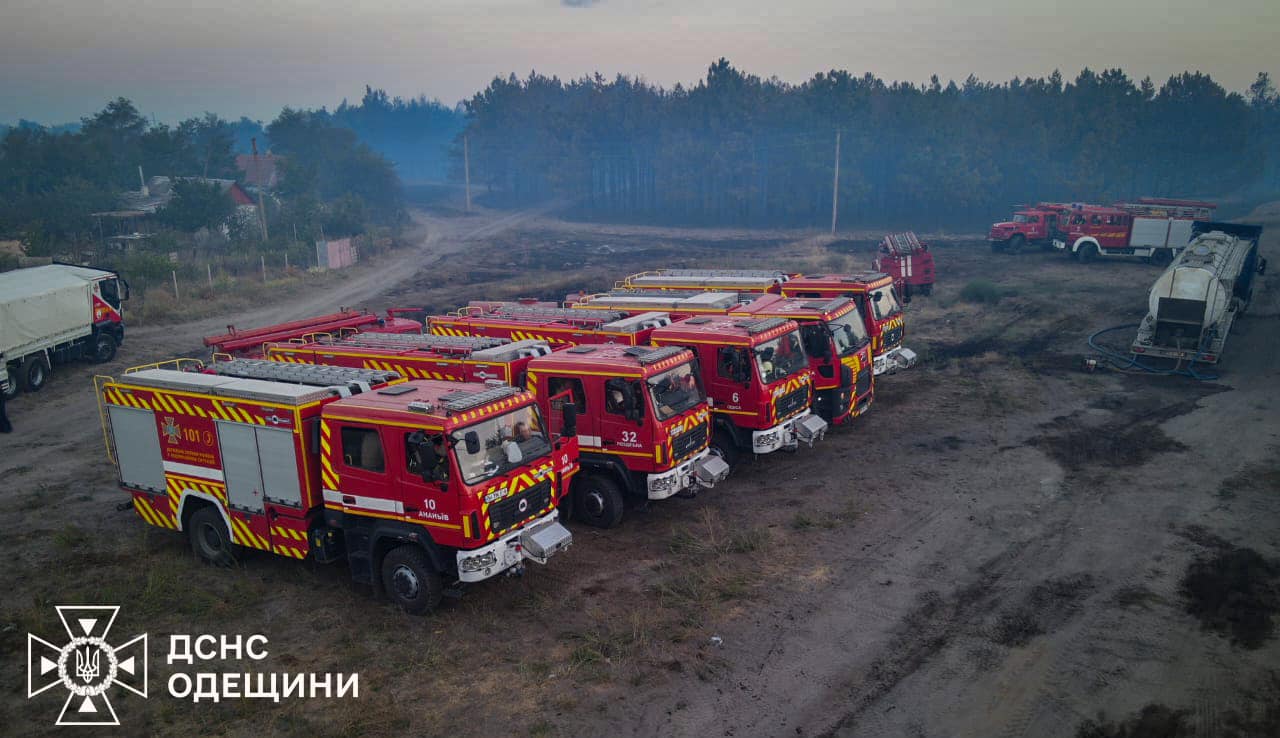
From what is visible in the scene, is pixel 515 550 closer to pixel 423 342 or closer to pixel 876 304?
pixel 423 342

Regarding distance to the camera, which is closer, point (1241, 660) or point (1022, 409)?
point (1241, 660)

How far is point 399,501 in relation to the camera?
1042 centimetres

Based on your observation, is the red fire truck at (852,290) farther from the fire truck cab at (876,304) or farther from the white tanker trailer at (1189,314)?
the white tanker trailer at (1189,314)

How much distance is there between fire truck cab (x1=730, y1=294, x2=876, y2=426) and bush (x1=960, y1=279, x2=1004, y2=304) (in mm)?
18781

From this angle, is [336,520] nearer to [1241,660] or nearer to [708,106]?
[1241,660]

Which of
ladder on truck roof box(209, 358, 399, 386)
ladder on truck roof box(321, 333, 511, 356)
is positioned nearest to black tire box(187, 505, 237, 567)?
ladder on truck roof box(209, 358, 399, 386)

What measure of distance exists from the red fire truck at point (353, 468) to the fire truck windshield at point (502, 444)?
19mm

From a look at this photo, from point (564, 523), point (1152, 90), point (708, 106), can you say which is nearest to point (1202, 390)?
point (564, 523)

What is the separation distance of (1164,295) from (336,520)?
2328cm

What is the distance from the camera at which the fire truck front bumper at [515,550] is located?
1018 cm

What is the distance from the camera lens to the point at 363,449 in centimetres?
1061

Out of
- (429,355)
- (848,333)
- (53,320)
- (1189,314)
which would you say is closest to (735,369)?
(848,333)

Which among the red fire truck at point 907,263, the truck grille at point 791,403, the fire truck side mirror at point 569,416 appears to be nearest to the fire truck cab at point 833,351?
the truck grille at point 791,403

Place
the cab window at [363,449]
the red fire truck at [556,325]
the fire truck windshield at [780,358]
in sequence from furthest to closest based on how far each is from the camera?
the red fire truck at [556,325]
the fire truck windshield at [780,358]
the cab window at [363,449]
